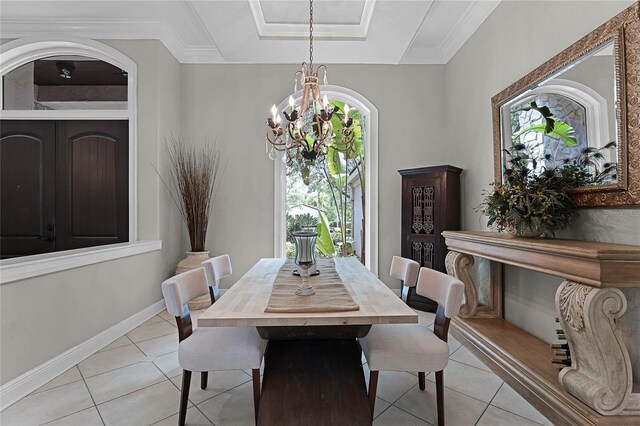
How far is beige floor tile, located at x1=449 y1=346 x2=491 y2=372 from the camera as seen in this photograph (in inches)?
97.3

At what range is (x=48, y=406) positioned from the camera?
6.41 ft

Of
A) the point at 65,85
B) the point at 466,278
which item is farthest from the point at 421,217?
the point at 65,85

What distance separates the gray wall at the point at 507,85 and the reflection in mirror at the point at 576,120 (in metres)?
0.23

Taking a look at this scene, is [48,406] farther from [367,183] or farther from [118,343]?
[367,183]

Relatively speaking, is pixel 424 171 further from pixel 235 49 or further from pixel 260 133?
pixel 235 49

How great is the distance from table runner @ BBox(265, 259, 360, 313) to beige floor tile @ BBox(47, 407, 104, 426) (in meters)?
1.26

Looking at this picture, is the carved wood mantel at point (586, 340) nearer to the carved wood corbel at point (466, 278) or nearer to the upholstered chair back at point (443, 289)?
the upholstered chair back at point (443, 289)

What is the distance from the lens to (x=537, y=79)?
8.16ft

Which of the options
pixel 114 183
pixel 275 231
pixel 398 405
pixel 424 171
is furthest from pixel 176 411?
pixel 424 171

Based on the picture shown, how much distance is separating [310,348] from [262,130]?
3.27 m

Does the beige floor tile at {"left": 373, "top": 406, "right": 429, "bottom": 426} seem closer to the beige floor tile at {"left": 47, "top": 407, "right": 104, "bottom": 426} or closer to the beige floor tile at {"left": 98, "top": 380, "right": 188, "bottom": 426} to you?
the beige floor tile at {"left": 98, "top": 380, "right": 188, "bottom": 426}

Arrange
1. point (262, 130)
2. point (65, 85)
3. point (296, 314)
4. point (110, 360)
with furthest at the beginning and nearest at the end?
point (65, 85)
point (262, 130)
point (110, 360)
point (296, 314)

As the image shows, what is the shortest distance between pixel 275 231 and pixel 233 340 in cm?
270

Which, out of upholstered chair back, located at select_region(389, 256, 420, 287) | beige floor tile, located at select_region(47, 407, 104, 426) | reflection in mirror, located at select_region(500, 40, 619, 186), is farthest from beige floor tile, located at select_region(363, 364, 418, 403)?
reflection in mirror, located at select_region(500, 40, 619, 186)
